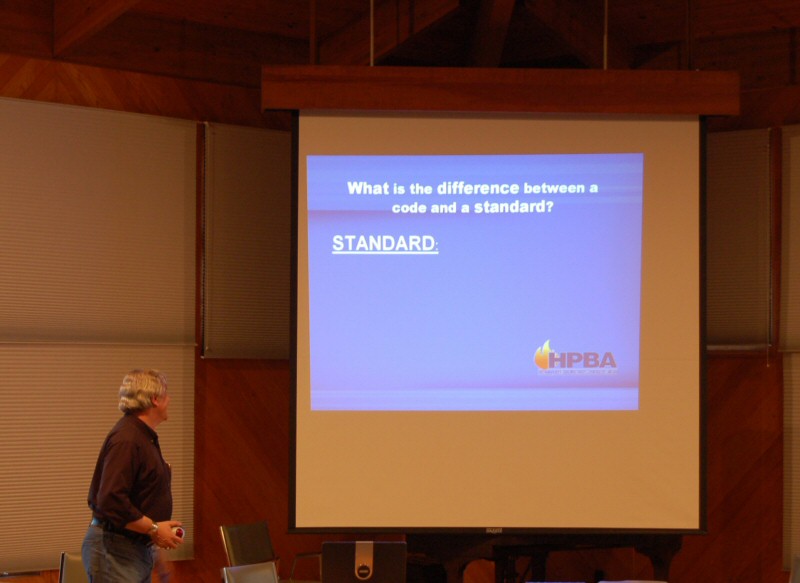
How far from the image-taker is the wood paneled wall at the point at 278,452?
21.1 feet

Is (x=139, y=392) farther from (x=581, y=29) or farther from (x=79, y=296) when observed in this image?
(x=581, y=29)

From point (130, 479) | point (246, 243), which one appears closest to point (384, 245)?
point (246, 243)

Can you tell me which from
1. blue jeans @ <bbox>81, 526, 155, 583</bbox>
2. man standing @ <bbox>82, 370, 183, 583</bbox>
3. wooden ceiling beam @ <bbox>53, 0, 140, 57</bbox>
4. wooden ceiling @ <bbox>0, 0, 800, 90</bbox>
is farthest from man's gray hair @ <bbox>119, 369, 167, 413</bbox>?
wooden ceiling @ <bbox>0, 0, 800, 90</bbox>

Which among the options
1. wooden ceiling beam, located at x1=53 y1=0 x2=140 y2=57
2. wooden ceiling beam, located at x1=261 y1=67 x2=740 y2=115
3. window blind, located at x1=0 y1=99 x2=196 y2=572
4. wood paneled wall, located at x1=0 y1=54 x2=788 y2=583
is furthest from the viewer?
wood paneled wall, located at x1=0 y1=54 x2=788 y2=583

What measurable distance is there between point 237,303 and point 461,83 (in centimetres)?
219

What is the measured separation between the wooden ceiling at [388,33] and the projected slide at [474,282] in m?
1.17

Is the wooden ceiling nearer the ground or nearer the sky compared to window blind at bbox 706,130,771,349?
nearer the sky

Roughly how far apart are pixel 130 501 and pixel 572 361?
263 centimetres

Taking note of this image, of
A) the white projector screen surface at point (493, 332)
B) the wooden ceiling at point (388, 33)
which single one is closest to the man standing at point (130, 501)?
the white projector screen surface at point (493, 332)

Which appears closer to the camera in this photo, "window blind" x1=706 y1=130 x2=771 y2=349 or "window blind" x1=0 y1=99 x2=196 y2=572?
"window blind" x1=0 y1=99 x2=196 y2=572

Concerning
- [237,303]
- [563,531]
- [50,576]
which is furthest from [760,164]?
[50,576]

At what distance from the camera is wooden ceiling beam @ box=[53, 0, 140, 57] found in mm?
5801

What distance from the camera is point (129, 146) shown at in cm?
640

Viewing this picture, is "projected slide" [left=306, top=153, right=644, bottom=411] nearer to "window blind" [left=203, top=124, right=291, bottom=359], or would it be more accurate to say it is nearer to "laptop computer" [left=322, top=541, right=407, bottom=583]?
"window blind" [left=203, top=124, right=291, bottom=359]
